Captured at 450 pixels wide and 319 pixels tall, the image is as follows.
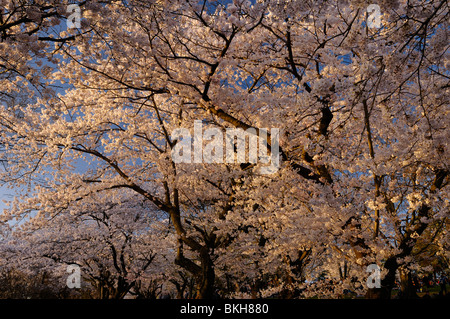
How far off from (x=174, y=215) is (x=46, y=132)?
576 centimetres

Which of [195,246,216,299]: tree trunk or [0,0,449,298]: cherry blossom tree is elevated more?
[0,0,449,298]: cherry blossom tree

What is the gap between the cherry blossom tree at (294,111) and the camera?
4.50m

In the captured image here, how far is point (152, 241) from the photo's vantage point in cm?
1536

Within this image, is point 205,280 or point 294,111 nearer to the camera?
point 294,111

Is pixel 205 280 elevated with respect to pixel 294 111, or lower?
lower

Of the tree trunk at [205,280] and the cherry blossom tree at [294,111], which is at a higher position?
the cherry blossom tree at [294,111]

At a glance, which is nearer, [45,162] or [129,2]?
[129,2]

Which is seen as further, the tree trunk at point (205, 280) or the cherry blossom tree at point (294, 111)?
the tree trunk at point (205, 280)

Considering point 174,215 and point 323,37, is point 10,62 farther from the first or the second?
point 323,37

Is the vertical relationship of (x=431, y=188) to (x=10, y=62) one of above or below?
below

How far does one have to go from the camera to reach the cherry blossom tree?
4.50 meters

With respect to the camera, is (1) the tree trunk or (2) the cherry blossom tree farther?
(1) the tree trunk

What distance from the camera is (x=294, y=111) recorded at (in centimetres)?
556
